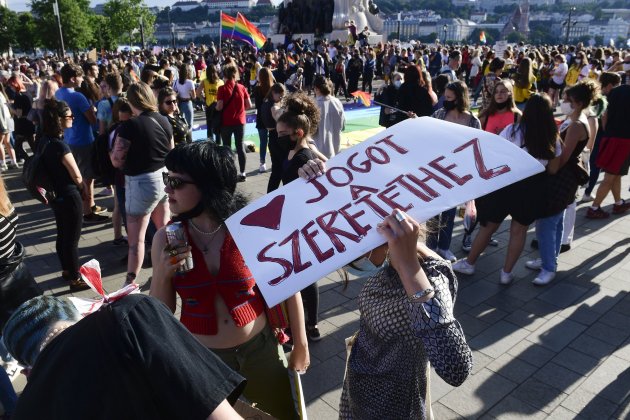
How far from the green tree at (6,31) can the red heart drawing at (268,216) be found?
56815 mm

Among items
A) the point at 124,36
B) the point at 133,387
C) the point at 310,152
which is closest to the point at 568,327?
A: the point at 310,152

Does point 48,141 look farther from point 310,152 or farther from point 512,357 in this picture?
point 512,357

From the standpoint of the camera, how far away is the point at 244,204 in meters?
2.25

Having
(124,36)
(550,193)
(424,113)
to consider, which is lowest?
(550,193)

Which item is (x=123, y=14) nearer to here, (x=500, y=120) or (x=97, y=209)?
(x=97, y=209)

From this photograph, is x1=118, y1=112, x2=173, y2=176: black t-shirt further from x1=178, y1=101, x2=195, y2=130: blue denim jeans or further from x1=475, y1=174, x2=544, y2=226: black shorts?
x1=178, y1=101, x2=195, y2=130: blue denim jeans

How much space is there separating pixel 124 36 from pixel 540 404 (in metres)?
60.7

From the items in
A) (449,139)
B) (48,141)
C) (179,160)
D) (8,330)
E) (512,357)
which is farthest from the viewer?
(48,141)

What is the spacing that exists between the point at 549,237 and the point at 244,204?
3.52 m

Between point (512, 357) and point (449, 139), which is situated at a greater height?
point (449, 139)

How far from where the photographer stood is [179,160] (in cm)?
211

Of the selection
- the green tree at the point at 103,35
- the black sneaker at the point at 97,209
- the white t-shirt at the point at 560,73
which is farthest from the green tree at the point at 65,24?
the black sneaker at the point at 97,209

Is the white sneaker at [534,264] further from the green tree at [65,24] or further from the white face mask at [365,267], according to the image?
the green tree at [65,24]

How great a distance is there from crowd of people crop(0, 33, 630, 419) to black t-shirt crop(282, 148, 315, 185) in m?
0.02
